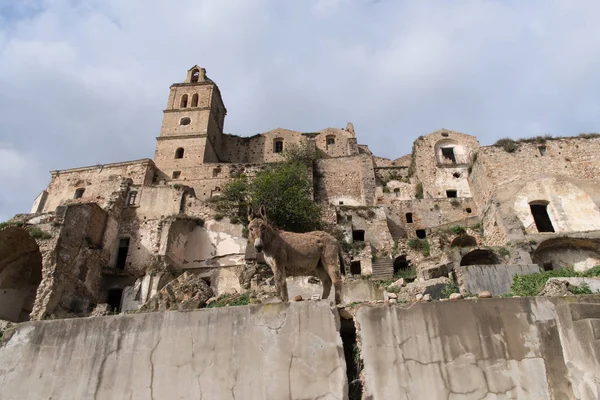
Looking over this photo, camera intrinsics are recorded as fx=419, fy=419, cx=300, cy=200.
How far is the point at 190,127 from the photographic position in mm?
47500

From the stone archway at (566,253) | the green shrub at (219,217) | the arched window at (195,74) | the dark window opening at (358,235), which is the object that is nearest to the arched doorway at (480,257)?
the stone archway at (566,253)

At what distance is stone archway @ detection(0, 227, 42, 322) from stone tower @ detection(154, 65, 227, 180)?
695 inches

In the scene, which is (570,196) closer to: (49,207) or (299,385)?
(299,385)

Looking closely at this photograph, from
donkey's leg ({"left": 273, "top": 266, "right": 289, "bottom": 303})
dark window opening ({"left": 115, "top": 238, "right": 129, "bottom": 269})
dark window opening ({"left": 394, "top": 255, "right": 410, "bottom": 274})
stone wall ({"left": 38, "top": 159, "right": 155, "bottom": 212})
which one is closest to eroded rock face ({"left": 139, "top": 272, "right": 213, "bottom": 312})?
donkey's leg ({"left": 273, "top": 266, "right": 289, "bottom": 303})

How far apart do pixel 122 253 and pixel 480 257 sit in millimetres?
22341

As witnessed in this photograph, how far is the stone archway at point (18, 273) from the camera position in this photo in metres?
24.9

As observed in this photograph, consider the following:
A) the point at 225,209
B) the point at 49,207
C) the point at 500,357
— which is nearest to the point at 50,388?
the point at 500,357

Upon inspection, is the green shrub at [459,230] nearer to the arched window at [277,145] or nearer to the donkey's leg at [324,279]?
the donkey's leg at [324,279]

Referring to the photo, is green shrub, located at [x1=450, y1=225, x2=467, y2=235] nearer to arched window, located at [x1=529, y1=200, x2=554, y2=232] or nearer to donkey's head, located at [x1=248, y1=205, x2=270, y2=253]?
arched window, located at [x1=529, y1=200, x2=554, y2=232]

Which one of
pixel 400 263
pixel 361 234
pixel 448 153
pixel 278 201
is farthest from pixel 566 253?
pixel 448 153

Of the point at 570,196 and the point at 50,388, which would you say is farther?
the point at 570,196

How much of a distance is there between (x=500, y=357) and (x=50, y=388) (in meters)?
7.25

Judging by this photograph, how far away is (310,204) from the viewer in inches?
1152

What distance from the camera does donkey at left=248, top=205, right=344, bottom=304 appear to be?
8375 mm
